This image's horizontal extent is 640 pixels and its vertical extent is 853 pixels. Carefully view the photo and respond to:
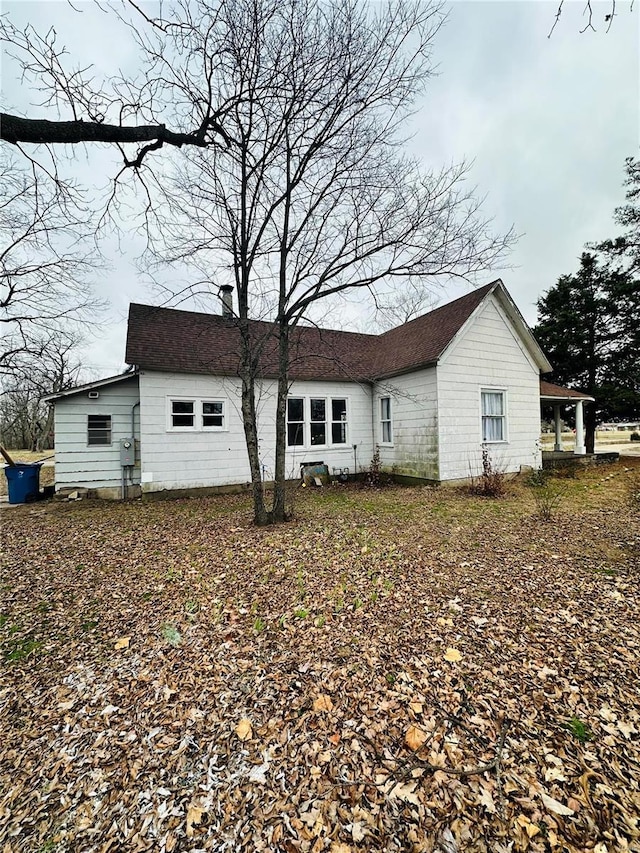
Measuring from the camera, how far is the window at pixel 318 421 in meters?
12.6

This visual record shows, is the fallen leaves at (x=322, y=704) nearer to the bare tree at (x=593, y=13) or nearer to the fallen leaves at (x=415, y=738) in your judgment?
the fallen leaves at (x=415, y=738)

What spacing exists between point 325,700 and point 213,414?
9.31 metres

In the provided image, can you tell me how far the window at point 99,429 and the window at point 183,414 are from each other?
1.89 meters

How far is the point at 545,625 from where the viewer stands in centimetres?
337

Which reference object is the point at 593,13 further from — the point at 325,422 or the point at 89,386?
the point at 89,386

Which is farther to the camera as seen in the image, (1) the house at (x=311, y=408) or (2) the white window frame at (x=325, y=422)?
(2) the white window frame at (x=325, y=422)

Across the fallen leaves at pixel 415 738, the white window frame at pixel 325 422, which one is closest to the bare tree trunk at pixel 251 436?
the white window frame at pixel 325 422

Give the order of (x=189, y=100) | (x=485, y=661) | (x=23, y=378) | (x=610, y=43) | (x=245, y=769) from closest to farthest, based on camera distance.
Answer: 1. (x=245, y=769)
2. (x=485, y=661)
3. (x=610, y=43)
4. (x=189, y=100)
5. (x=23, y=378)

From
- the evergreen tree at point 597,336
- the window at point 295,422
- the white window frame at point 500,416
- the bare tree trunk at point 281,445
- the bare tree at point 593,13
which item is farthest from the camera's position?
the evergreen tree at point 597,336

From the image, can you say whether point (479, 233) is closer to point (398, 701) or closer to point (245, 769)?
point (398, 701)

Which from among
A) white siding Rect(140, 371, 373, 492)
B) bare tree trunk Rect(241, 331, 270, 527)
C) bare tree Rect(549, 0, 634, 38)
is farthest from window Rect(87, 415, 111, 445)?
bare tree Rect(549, 0, 634, 38)

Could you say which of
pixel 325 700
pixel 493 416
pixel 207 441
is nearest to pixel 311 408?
pixel 207 441

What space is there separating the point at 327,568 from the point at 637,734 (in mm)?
3285

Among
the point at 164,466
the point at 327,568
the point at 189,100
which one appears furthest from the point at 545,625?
the point at 164,466
